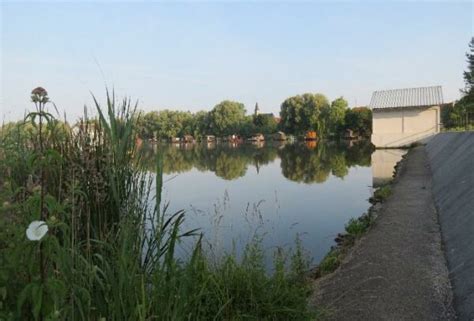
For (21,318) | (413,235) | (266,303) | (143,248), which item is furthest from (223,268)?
(413,235)

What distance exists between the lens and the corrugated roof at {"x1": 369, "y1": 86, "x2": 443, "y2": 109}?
38875 millimetres

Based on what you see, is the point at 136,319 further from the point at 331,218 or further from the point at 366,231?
the point at 331,218

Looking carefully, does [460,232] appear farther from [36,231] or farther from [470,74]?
[470,74]

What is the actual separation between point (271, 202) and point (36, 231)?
440 inches

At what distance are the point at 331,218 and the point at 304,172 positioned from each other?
1149 centimetres

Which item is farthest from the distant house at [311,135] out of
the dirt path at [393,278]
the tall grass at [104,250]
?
the tall grass at [104,250]

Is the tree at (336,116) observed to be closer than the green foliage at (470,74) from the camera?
No

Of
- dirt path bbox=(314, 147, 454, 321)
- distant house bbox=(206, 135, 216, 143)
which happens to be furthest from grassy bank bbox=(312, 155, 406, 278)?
distant house bbox=(206, 135, 216, 143)

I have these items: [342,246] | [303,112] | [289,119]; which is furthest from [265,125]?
[342,246]

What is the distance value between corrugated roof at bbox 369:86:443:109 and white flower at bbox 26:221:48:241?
4123 centimetres

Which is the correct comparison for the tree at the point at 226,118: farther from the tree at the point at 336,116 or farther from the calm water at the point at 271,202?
the calm water at the point at 271,202

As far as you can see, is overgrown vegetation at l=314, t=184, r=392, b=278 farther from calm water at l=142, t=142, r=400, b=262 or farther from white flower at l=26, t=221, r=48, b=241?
white flower at l=26, t=221, r=48, b=241

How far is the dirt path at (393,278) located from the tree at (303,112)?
63.9 meters

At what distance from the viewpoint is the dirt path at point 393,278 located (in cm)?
380
